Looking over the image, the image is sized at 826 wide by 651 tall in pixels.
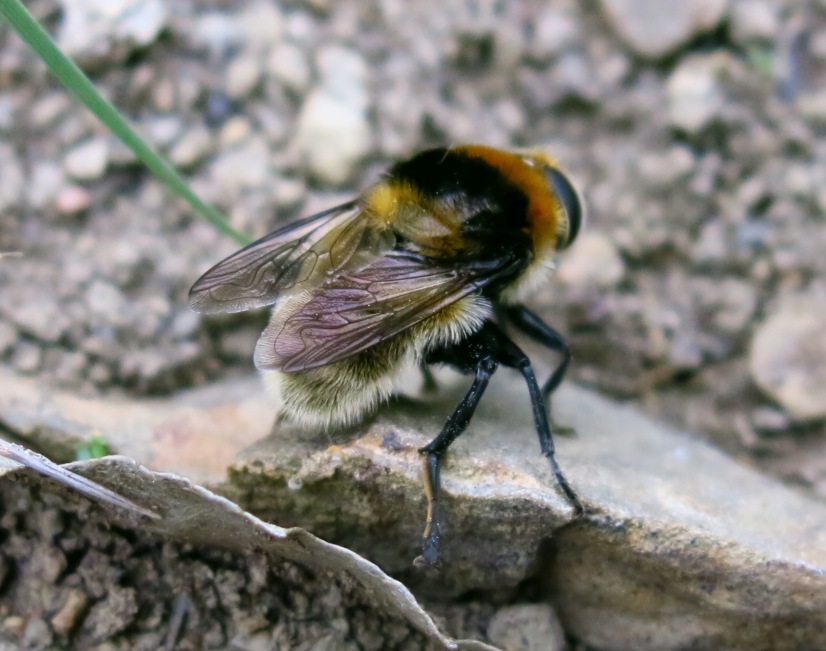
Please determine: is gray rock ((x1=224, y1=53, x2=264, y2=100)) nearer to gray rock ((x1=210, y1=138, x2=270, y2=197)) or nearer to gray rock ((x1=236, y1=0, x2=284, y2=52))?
gray rock ((x1=236, y1=0, x2=284, y2=52))

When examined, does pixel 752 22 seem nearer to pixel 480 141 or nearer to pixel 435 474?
pixel 480 141

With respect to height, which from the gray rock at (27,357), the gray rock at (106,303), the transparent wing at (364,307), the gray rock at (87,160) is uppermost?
the gray rock at (87,160)

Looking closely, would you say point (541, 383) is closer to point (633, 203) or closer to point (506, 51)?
point (633, 203)

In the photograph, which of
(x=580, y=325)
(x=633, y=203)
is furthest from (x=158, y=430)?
(x=633, y=203)

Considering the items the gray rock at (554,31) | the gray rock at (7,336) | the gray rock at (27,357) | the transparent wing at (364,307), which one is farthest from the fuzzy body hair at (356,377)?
the gray rock at (554,31)

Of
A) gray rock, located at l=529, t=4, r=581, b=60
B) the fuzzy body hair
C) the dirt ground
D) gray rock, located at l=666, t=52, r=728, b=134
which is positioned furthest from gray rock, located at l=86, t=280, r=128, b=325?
gray rock, located at l=666, t=52, r=728, b=134

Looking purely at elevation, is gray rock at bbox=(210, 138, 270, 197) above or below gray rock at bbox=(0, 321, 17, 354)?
above

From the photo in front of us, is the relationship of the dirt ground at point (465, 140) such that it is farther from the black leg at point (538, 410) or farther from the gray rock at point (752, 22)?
the black leg at point (538, 410)

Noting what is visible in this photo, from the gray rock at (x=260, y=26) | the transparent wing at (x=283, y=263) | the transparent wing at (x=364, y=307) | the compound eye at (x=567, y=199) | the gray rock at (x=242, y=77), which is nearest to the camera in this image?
the transparent wing at (x=364, y=307)
